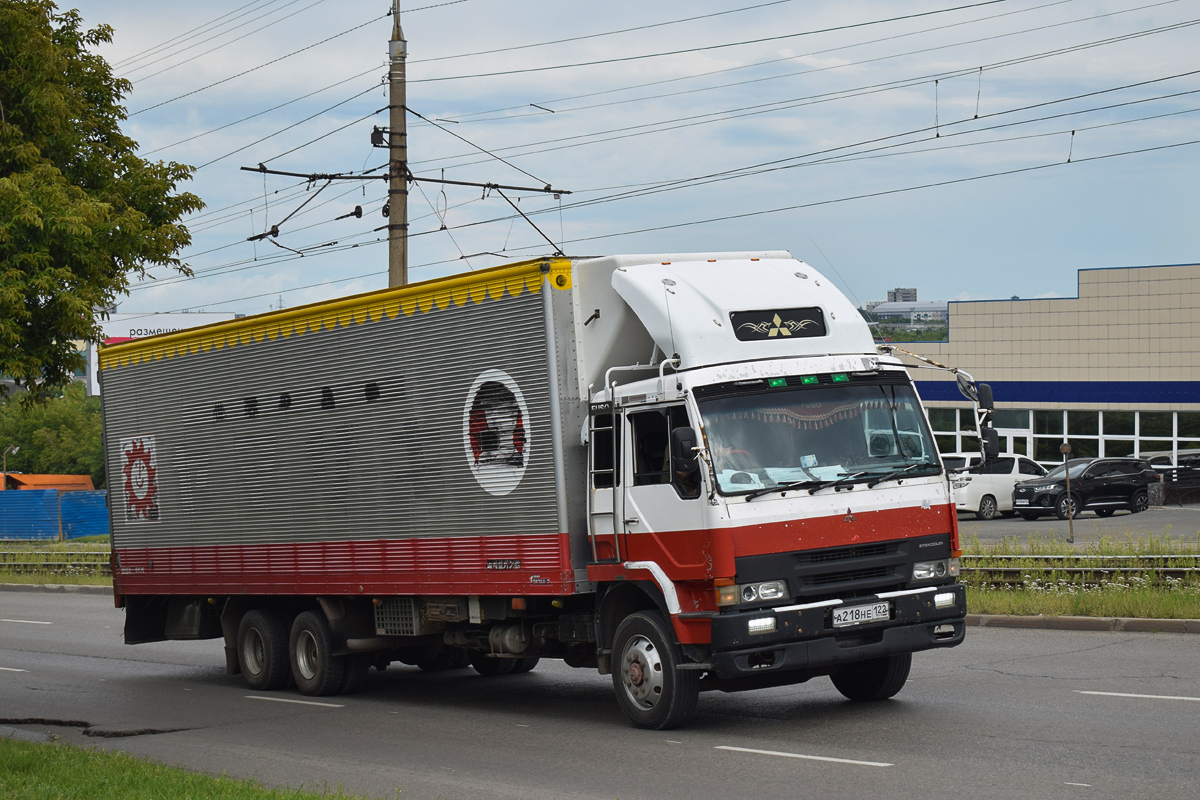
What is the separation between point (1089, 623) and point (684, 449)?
8.03 meters

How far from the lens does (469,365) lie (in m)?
11.4

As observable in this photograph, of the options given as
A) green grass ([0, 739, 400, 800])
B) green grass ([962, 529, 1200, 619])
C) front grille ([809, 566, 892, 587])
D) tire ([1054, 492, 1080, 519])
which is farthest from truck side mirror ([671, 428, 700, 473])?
tire ([1054, 492, 1080, 519])

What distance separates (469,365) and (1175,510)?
29.1 m

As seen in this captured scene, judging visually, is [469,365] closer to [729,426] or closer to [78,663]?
[729,426]

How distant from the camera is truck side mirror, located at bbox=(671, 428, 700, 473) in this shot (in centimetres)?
941

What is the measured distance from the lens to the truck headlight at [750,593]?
934 centimetres

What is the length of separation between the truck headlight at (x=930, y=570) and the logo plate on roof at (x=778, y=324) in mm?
1912

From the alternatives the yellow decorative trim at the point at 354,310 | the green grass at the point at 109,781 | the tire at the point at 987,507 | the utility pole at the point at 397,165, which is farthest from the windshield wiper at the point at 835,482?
the tire at the point at 987,507

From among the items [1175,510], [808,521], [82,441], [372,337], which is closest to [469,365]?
[372,337]

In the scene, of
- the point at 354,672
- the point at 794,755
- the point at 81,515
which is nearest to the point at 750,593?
the point at 794,755

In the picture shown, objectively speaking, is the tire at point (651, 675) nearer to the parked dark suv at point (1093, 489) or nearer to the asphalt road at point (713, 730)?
the asphalt road at point (713, 730)

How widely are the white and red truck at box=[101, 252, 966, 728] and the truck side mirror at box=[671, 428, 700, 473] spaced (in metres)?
0.02

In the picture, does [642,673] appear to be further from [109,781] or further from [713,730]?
[109,781]

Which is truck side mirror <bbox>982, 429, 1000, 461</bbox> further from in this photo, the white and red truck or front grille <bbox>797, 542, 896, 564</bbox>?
front grille <bbox>797, 542, 896, 564</bbox>
